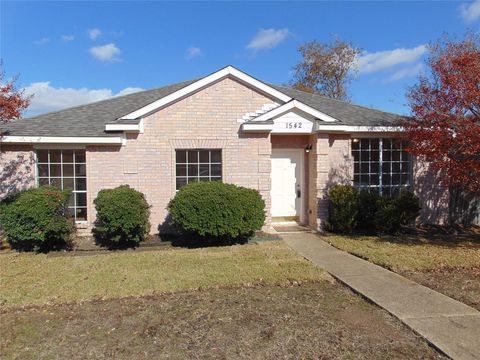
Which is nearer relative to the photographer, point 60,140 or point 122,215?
point 122,215

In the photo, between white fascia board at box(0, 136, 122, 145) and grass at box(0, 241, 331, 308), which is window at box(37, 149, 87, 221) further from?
grass at box(0, 241, 331, 308)

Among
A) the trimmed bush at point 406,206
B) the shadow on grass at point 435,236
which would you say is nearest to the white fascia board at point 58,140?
the shadow on grass at point 435,236

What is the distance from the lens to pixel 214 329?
454cm

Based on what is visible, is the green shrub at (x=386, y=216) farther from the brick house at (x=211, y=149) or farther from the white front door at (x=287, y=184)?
the white front door at (x=287, y=184)

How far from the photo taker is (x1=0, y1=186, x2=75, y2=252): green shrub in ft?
28.0

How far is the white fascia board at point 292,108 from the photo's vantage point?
1061 cm

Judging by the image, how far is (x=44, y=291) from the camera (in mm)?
5953

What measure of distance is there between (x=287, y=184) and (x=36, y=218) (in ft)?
22.2

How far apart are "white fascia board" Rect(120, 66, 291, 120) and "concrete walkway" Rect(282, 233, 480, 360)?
503 centimetres

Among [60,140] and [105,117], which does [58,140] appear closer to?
[60,140]

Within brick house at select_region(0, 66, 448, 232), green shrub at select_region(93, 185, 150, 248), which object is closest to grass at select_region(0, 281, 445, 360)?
green shrub at select_region(93, 185, 150, 248)

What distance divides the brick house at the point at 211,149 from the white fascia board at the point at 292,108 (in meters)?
0.03

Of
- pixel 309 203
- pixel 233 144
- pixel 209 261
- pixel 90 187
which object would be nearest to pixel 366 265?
pixel 209 261

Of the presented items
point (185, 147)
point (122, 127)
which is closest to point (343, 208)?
point (185, 147)
